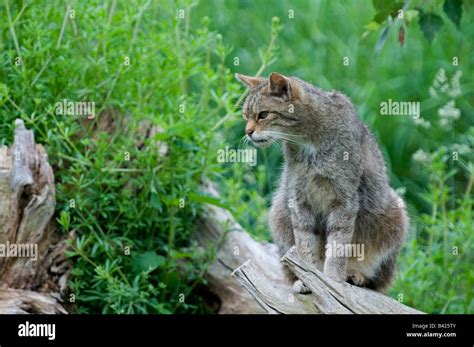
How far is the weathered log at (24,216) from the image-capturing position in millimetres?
3797

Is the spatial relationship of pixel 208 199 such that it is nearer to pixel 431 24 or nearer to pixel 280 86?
pixel 280 86

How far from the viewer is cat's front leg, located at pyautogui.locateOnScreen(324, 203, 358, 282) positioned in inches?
143

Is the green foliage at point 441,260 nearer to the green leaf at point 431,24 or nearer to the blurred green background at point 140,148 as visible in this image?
the blurred green background at point 140,148

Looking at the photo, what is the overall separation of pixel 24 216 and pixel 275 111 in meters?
1.17

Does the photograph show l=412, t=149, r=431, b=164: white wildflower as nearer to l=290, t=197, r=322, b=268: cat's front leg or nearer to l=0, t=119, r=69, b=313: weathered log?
l=290, t=197, r=322, b=268: cat's front leg

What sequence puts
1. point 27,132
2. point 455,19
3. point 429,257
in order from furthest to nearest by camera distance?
1. point 429,257
2. point 27,132
3. point 455,19

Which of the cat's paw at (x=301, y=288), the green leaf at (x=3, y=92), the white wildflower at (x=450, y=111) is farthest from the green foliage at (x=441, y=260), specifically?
the green leaf at (x=3, y=92)

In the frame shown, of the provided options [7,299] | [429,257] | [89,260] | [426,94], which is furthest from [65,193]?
[426,94]

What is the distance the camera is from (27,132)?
3930 mm

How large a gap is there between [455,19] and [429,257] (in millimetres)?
1634

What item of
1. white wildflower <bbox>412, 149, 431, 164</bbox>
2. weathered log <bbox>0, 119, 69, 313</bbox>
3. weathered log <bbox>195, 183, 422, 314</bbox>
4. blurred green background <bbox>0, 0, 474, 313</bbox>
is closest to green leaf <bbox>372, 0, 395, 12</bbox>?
blurred green background <bbox>0, 0, 474, 313</bbox>

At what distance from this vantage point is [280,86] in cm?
363

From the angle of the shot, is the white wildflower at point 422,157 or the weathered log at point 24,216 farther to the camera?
the white wildflower at point 422,157
